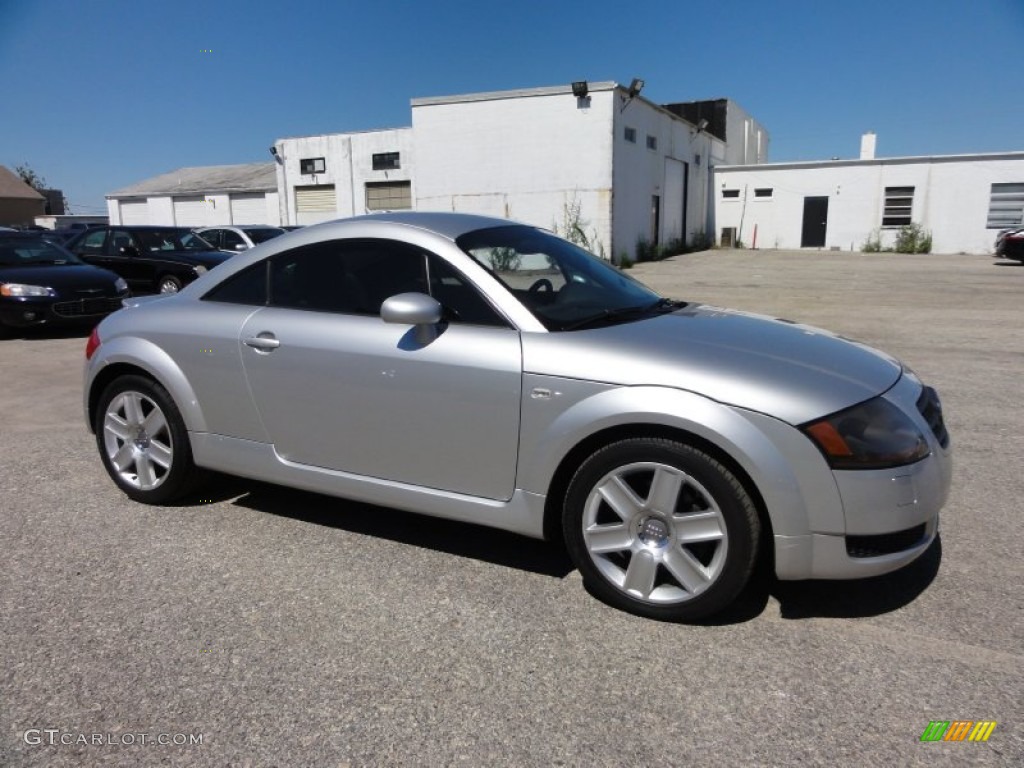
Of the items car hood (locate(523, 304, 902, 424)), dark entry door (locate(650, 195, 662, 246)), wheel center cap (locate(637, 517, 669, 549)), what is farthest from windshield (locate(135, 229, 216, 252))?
dark entry door (locate(650, 195, 662, 246))

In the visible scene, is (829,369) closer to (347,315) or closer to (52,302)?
(347,315)

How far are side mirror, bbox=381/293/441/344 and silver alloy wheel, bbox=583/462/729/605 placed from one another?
99cm

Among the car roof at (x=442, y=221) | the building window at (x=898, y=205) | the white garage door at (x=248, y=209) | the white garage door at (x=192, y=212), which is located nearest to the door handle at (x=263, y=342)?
the car roof at (x=442, y=221)

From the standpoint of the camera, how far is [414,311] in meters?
3.16

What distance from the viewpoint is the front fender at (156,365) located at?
Result: 3969 millimetres

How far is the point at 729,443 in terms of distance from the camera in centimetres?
269

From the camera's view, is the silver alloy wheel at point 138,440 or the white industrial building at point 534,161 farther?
the white industrial building at point 534,161

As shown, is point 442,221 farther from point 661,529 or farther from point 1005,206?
point 1005,206

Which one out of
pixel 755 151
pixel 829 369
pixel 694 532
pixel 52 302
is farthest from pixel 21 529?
pixel 755 151

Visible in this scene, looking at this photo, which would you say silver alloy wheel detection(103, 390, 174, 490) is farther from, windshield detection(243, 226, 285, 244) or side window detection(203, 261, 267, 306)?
windshield detection(243, 226, 285, 244)

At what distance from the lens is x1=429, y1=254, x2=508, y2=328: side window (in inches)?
129

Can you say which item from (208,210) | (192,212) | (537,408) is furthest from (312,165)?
(537,408)

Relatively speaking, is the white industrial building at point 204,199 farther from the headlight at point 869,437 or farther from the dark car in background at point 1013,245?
the headlight at point 869,437

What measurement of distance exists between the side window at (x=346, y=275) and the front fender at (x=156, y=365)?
71 centimetres
